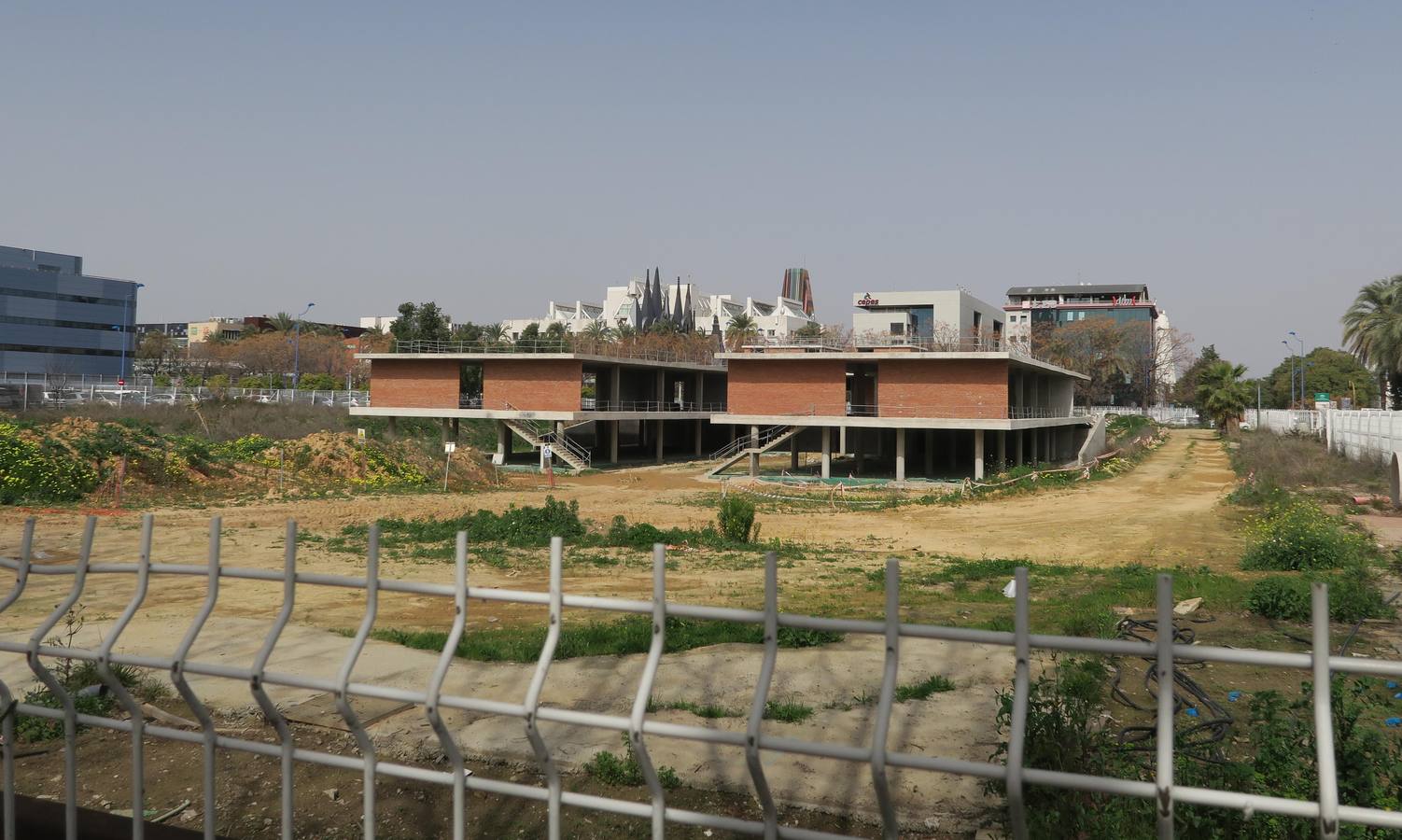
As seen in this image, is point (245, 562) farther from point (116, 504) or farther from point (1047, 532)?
point (1047, 532)

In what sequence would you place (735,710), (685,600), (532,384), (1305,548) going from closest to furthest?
(735,710), (685,600), (1305,548), (532,384)

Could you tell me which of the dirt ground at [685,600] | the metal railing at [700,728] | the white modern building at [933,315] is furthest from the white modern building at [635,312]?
the metal railing at [700,728]

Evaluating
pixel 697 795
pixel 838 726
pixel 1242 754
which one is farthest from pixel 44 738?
pixel 1242 754

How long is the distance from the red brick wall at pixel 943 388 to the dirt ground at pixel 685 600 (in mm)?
7818

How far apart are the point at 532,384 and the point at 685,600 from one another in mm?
38059

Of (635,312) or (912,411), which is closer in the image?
(912,411)

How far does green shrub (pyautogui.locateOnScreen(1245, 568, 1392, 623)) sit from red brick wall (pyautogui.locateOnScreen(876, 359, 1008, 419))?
32.7 meters

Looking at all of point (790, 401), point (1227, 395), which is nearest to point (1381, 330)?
point (1227, 395)

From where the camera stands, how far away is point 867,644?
11430mm

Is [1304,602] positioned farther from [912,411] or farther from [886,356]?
[912,411]

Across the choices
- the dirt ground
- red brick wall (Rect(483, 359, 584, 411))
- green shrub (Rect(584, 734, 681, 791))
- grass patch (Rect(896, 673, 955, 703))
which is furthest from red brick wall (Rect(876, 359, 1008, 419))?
green shrub (Rect(584, 734, 681, 791))

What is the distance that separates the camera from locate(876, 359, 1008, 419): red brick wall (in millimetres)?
46000

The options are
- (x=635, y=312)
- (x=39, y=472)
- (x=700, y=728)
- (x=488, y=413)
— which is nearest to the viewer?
(x=700, y=728)

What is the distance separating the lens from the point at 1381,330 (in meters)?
58.4
